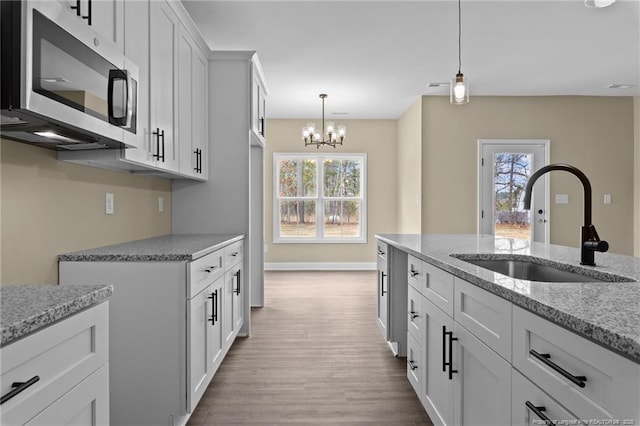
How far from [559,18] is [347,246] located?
476 centimetres

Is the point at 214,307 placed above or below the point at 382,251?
below

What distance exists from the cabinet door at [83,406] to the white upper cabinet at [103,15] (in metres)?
1.29

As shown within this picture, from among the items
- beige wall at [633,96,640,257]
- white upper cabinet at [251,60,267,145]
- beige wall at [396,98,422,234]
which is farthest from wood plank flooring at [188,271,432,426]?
beige wall at [633,96,640,257]

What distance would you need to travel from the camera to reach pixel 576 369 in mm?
848

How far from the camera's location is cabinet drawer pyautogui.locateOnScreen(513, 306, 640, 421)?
708 millimetres

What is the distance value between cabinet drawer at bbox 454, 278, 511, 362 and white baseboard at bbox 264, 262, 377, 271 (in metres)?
5.72

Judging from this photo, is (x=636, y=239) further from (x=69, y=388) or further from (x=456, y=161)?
(x=69, y=388)

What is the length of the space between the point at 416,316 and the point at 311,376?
35.8 inches

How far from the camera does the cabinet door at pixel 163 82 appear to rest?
7.63 feet

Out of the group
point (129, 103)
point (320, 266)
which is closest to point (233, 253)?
point (129, 103)

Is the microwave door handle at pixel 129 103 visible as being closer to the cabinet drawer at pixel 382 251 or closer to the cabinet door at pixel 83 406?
the cabinet door at pixel 83 406

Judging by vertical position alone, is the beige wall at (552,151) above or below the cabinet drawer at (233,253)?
above

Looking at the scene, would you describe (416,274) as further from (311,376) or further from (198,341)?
(198,341)

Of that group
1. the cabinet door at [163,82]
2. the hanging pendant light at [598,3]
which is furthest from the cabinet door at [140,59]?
the hanging pendant light at [598,3]
